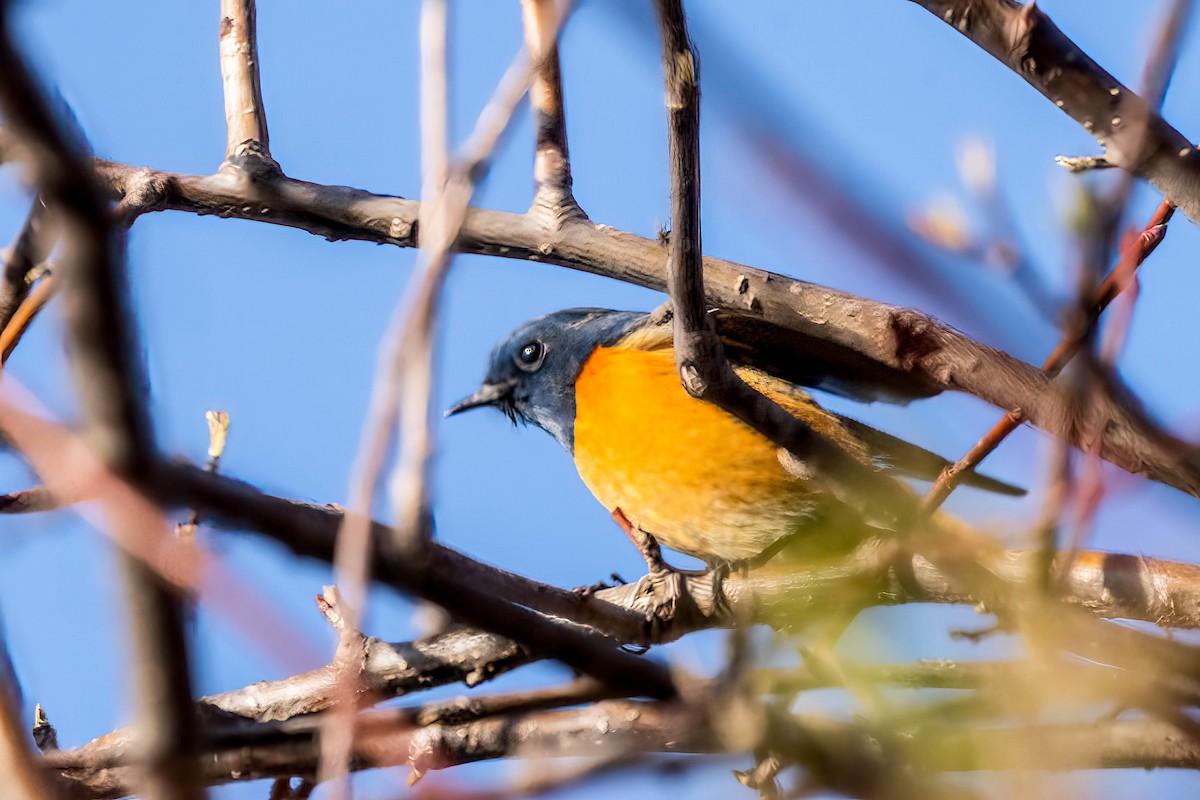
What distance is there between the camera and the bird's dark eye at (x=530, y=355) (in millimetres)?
5383

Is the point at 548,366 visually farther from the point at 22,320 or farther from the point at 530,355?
the point at 22,320

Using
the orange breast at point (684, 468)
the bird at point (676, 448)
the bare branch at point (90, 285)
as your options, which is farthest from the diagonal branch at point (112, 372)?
the orange breast at point (684, 468)

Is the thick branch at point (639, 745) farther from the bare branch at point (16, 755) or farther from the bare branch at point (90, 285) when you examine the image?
the bare branch at point (90, 285)

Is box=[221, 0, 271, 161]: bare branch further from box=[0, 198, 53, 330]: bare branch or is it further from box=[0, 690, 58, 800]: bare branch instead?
box=[0, 690, 58, 800]: bare branch

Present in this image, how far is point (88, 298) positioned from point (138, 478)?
16 centimetres

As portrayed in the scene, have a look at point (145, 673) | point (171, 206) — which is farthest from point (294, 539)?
point (171, 206)

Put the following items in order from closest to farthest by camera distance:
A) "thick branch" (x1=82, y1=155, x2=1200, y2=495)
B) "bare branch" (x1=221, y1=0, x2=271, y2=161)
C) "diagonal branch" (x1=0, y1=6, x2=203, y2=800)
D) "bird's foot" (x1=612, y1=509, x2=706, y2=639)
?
"diagonal branch" (x1=0, y1=6, x2=203, y2=800)
"thick branch" (x1=82, y1=155, x2=1200, y2=495)
"bird's foot" (x1=612, y1=509, x2=706, y2=639)
"bare branch" (x1=221, y1=0, x2=271, y2=161)

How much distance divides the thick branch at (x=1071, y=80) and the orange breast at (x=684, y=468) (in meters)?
2.33

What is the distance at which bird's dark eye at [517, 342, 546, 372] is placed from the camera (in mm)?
5383

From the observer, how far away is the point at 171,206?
378cm

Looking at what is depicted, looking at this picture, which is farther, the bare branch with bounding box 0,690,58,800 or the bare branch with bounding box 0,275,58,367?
the bare branch with bounding box 0,275,58,367

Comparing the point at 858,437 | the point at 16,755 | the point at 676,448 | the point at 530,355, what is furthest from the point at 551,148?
the point at 16,755

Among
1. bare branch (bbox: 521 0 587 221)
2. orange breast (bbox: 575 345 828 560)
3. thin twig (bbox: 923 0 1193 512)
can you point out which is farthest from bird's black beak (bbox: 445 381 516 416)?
thin twig (bbox: 923 0 1193 512)

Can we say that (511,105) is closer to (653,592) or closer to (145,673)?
(145,673)
